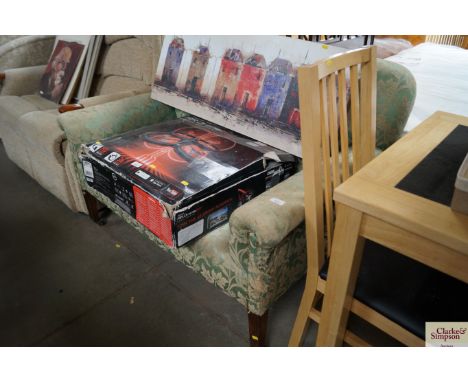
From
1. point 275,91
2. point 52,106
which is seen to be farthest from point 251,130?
point 52,106

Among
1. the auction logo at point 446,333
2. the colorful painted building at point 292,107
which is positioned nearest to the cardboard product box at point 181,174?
the colorful painted building at point 292,107

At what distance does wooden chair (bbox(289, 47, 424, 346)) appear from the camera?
0.80m

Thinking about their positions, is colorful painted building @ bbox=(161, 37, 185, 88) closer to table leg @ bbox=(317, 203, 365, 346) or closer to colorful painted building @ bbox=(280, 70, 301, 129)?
colorful painted building @ bbox=(280, 70, 301, 129)

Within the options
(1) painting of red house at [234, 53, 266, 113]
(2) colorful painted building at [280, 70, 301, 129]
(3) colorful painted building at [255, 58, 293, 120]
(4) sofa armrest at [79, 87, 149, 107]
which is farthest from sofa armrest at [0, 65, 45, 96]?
(2) colorful painted building at [280, 70, 301, 129]

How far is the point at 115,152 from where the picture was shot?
1376mm

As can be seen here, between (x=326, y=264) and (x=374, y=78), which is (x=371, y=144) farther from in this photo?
(x=326, y=264)

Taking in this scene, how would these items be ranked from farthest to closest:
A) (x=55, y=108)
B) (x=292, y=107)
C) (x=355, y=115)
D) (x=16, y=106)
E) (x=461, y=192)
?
(x=55, y=108) → (x=16, y=106) → (x=292, y=107) → (x=355, y=115) → (x=461, y=192)

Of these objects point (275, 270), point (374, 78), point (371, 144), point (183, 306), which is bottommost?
point (183, 306)

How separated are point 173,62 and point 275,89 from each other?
2.08 feet

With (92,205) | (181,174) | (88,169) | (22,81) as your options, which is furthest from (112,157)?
(22,81)

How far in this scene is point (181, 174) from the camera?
122 centimetres

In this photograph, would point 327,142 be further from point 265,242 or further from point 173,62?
point 173,62

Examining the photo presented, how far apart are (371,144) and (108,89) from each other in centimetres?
173

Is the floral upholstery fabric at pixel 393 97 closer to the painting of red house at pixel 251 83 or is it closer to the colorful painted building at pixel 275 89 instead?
the colorful painted building at pixel 275 89
